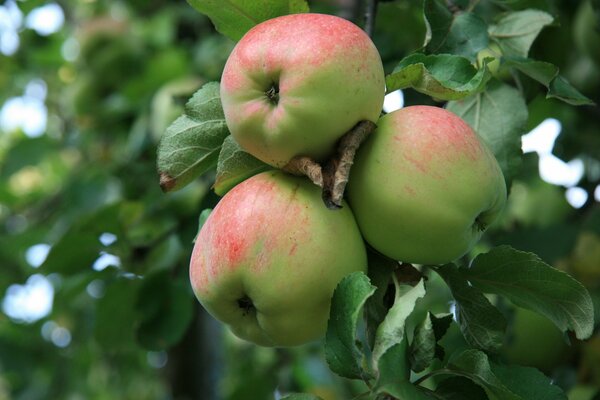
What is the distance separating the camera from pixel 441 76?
2.74 ft

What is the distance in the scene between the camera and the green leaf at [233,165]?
0.85m

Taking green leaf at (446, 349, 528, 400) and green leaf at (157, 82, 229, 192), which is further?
green leaf at (157, 82, 229, 192)

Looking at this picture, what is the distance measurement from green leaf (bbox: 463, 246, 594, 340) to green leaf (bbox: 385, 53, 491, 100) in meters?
Answer: 0.18

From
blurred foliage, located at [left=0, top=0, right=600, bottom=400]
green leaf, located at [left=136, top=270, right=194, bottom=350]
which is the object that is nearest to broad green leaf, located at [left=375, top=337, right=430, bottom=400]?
blurred foliage, located at [left=0, top=0, right=600, bottom=400]

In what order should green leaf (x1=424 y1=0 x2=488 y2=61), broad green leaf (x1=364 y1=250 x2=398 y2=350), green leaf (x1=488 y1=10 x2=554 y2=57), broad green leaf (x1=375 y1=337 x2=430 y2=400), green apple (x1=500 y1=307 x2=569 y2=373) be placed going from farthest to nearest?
green apple (x1=500 y1=307 x2=569 y2=373), green leaf (x1=488 y1=10 x2=554 y2=57), green leaf (x1=424 y1=0 x2=488 y2=61), broad green leaf (x1=364 y1=250 x2=398 y2=350), broad green leaf (x1=375 y1=337 x2=430 y2=400)

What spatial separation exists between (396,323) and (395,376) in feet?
0.17

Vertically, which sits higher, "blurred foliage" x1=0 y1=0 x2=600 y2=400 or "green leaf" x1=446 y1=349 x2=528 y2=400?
"green leaf" x1=446 y1=349 x2=528 y2=400

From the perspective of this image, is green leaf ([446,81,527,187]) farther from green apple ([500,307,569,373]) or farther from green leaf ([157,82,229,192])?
green apple ([500,307,569,373])

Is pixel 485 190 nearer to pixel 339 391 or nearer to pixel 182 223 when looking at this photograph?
pixel 182 223

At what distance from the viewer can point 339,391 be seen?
2.37 meters

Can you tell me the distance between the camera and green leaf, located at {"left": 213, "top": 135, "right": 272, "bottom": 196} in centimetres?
85

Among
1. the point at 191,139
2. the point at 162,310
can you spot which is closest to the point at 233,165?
the point at 191,139

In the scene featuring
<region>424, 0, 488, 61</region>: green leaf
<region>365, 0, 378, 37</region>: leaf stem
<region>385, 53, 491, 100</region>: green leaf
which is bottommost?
<region>365, 0, 378, 37</region>: leaf stem

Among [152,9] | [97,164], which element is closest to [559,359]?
[97,164]
